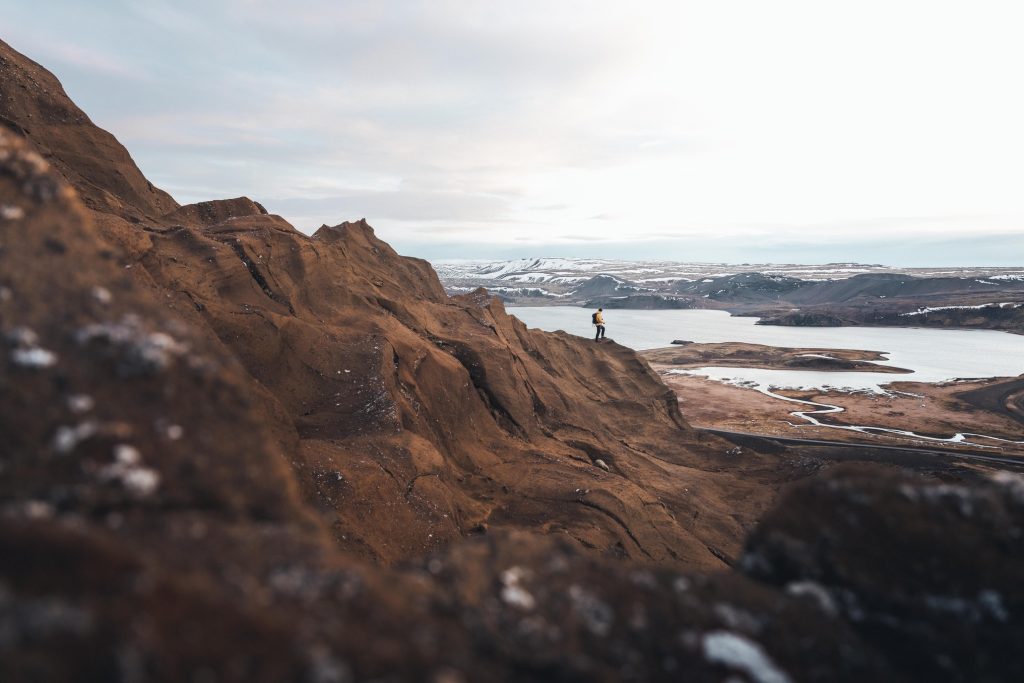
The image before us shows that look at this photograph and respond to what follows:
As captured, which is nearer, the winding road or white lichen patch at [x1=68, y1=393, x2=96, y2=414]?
white lichen patch at [x1=68, y1=393, x2=96, y2=414]

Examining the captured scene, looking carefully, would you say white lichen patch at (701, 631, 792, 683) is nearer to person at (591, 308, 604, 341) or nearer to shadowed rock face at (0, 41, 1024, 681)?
shadowed rock face at (0, 41, 1024, 681)

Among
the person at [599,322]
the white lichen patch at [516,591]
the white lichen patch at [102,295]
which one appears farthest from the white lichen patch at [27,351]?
the person at [599,322]

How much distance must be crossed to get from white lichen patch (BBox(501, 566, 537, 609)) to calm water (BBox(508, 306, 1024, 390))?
217 feet

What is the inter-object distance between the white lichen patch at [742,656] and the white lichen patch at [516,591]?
5.72ft

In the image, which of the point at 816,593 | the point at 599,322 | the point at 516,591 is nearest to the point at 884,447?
the point at 599,322

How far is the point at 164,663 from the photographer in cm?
348

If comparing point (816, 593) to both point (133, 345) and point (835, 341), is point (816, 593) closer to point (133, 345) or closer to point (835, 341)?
point (133, 345)

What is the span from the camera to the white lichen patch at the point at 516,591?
529cm

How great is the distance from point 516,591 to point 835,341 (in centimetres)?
11664

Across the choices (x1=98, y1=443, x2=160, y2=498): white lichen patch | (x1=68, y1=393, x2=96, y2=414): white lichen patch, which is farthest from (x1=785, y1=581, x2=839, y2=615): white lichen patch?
(x1=68, y1=393, x2=96, y2=414): white lichen patch

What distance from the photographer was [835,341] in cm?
10288

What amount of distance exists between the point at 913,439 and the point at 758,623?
43.5m

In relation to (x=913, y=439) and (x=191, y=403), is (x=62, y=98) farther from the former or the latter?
(x=913, y=439)

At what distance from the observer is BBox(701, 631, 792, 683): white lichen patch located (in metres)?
4.89
